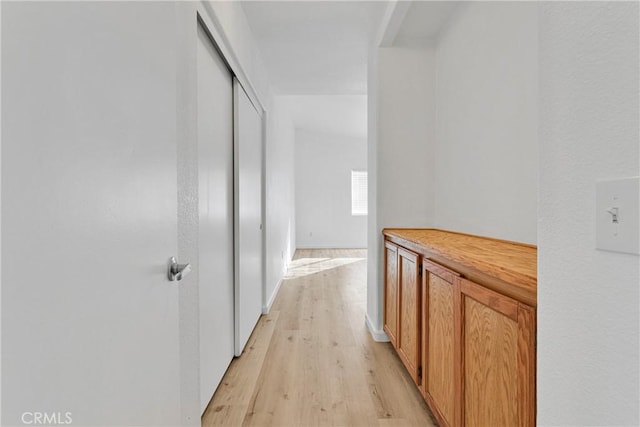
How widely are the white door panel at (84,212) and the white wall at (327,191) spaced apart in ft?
24.1

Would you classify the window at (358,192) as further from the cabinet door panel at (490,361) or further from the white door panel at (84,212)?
the white door panel at (84,212)

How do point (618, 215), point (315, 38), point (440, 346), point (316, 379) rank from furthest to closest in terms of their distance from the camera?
point (315, 38), point (316, 379), point (440, 346), point (618, 215)

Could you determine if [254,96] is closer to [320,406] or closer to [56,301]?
[320,406]

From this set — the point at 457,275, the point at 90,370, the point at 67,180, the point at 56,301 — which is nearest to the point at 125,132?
the point at 67,180

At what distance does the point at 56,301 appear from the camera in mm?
566

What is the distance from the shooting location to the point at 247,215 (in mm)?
2594

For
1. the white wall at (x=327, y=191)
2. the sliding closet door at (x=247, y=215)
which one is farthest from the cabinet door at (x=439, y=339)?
the white wall at (x=327, y=191)

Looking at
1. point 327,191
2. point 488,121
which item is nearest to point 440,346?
point 488,121

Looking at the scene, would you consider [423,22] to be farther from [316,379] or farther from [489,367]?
[316,379]

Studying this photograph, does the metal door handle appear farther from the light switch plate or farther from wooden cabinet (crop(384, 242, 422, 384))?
wooden cabinet (crop(384, 242, 422, 384))

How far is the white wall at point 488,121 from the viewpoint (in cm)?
154

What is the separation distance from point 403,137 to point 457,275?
5.17 ft

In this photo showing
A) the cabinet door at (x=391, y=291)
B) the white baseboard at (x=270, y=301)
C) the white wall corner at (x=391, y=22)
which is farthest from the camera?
the white baseboard at (x=270, y=301)

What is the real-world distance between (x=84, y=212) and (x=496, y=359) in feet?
3.66
